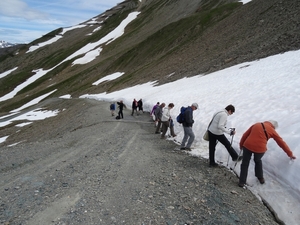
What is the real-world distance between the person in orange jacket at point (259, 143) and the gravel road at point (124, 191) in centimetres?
72

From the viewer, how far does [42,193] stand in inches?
340

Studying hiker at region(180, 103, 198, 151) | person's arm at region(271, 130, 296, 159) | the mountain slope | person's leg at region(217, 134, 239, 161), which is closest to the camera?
person's arm at region(271, 130, 296, 159)

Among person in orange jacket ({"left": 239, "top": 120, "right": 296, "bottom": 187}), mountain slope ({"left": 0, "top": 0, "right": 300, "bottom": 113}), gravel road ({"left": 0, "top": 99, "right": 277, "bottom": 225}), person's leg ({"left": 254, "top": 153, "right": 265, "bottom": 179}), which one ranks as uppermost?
mountain slope ({"left": 0, "top": 0, "right": 300, "bottom": 113})

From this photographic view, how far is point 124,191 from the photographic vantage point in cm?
855

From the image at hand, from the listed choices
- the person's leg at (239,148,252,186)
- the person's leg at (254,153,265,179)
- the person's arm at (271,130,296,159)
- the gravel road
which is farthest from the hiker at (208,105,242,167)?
the person's arm at (271,130,296,159)

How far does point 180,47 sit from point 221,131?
53386 mm

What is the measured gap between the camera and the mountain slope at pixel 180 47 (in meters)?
35.8

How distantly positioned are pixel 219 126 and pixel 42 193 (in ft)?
22.6

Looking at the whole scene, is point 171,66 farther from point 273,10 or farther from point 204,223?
point 204,223

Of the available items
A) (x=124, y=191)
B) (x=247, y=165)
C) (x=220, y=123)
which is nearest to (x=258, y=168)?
(x=247, y=165)

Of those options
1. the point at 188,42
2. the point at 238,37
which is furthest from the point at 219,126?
the point at 188,42

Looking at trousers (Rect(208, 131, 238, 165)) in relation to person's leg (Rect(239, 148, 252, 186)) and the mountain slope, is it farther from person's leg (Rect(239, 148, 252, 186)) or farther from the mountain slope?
the mountain slope

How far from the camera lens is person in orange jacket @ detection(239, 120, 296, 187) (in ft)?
26.0

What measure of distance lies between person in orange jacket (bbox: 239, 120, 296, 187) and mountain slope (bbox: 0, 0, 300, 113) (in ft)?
75.3
